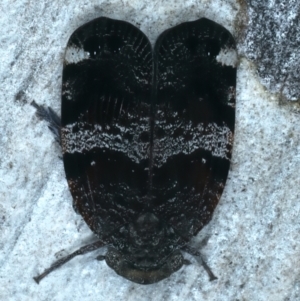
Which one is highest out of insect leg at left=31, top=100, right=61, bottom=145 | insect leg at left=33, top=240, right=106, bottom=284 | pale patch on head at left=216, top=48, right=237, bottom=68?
pale patch on head at left=216, top=48, right=237, bottom=68

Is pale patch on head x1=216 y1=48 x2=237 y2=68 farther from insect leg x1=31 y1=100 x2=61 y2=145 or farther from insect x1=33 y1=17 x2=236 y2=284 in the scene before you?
insect leg x1=31 y1=100 x2=61 y2=145

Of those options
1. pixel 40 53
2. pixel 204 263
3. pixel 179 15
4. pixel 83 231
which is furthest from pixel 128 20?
pixel 204 263

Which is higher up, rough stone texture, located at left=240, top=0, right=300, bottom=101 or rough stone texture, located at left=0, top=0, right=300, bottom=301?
rough stone texture, located at left=240, top=0, right=300, bottom=101

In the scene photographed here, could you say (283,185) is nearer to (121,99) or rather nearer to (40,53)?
(121,99)

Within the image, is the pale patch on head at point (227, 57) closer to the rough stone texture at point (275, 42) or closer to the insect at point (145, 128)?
the insect at point (145, 128)

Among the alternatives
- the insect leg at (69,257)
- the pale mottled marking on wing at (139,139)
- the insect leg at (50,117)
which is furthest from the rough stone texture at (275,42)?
the insect leg at (69,257)

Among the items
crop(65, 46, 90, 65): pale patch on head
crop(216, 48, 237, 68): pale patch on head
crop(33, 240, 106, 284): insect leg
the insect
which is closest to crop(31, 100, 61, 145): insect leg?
the insect

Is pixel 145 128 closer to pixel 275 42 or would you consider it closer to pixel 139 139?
pixel 139 139
